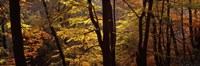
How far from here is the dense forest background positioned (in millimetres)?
12562

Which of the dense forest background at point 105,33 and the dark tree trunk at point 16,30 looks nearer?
the dark tree trunk at point 16,30

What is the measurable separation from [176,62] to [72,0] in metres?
9.00

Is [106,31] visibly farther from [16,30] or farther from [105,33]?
[16,30]

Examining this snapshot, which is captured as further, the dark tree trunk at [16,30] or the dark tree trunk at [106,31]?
the dark tree trunk at [106,31]

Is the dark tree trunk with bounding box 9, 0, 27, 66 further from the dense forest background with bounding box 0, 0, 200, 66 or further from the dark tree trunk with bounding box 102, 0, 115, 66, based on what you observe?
the dark tree trunk with bounding box 102, 0, 115, 66

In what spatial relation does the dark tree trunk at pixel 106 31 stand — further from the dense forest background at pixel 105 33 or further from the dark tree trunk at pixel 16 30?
the dark tree trunk at pixel 16 30

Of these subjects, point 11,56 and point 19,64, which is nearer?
point 19,64

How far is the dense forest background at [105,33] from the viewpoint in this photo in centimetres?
1256

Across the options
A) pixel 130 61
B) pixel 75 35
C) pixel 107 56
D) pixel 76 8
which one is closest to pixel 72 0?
pixel 76 8

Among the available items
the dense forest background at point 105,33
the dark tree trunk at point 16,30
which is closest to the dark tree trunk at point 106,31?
the dense forest background at point 105,33

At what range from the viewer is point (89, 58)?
19.4 meters

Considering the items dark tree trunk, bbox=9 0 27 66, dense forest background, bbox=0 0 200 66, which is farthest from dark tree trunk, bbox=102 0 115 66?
dark tree trunk, bbox=9 0 27 66

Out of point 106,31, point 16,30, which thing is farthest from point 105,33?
point 16,30

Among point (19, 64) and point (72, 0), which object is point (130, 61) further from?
point (19, 64)
